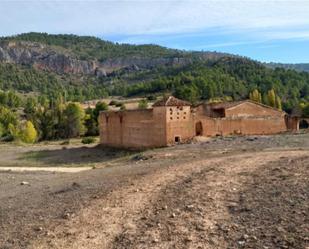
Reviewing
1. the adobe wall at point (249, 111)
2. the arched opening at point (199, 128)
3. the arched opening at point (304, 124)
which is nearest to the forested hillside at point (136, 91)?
the arched opening at point (304, 124)

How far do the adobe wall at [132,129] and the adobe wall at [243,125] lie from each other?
12.9 ft

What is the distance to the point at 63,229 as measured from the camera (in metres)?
11.3

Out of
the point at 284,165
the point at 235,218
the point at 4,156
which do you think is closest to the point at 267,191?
the point at 235,218

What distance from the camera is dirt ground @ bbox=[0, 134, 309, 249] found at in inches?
373

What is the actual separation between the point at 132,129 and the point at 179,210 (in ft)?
93.9

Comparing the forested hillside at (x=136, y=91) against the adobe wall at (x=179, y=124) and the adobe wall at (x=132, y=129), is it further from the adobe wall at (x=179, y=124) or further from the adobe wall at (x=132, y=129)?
the adobe wall at (x=179, y=124)

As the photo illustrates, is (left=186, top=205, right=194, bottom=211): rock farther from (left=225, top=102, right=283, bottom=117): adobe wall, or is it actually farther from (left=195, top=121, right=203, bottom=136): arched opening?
(left=225, top=102, right=283, bottom=117): adobe wall

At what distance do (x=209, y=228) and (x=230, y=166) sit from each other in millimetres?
5103

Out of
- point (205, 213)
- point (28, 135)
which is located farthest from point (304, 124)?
point (205, 213)

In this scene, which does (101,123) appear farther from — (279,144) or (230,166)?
(230,166)

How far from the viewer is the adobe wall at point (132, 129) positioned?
118 ft

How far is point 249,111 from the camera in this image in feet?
143

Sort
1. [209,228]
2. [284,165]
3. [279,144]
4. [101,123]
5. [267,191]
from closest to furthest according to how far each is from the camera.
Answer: [209,228] < [267,191] < [284,165] < [279,144] < [101,123]

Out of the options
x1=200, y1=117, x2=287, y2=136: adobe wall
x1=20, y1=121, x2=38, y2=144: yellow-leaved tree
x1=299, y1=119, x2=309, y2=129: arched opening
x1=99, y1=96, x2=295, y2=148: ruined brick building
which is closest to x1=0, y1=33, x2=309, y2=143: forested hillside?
x1=20, y1=121, x2=38, y2=144: yellow-leaved tree
